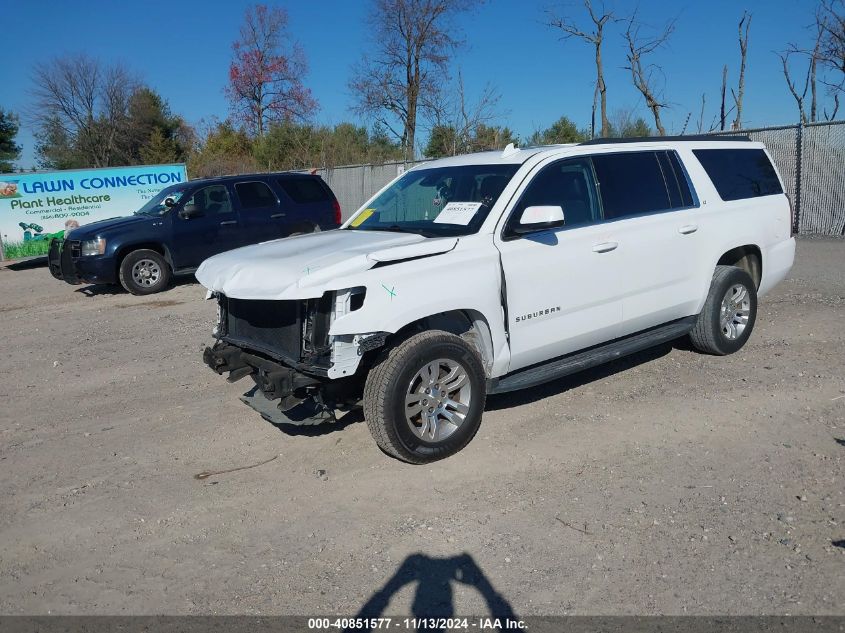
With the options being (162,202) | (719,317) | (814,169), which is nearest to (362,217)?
(719,317)

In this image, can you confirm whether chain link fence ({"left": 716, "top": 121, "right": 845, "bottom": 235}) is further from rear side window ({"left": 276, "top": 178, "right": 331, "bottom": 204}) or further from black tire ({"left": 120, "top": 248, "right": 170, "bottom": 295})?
black tire ({"left": 120, "top": 248, "right": 170, "bottom": 295})

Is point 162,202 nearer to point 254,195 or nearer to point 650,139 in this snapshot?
point 254,195

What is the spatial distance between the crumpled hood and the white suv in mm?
13

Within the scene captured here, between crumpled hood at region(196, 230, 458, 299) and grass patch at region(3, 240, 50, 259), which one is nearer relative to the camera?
crumpled hood at region(196, 230, 458, 299)

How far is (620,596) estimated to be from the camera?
10.2ft

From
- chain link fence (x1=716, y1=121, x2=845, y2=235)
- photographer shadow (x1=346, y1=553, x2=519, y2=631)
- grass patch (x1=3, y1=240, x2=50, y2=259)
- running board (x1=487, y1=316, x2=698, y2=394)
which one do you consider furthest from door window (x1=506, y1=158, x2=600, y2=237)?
grass patch (x1=3, y1=240, x2=50, y2=259)

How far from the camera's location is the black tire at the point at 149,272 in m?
11.5

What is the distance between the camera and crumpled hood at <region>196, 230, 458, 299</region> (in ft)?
13.3

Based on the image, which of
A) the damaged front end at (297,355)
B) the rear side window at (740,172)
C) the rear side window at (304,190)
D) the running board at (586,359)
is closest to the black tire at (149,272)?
the rear side window at (304,190)

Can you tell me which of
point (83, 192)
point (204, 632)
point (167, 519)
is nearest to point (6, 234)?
point (83, 192)

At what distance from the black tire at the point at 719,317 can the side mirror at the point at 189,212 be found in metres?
8.29

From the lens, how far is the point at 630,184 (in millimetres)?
5555

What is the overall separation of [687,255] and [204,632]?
4.59 metres

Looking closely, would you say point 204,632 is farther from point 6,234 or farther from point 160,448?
point 6,234
